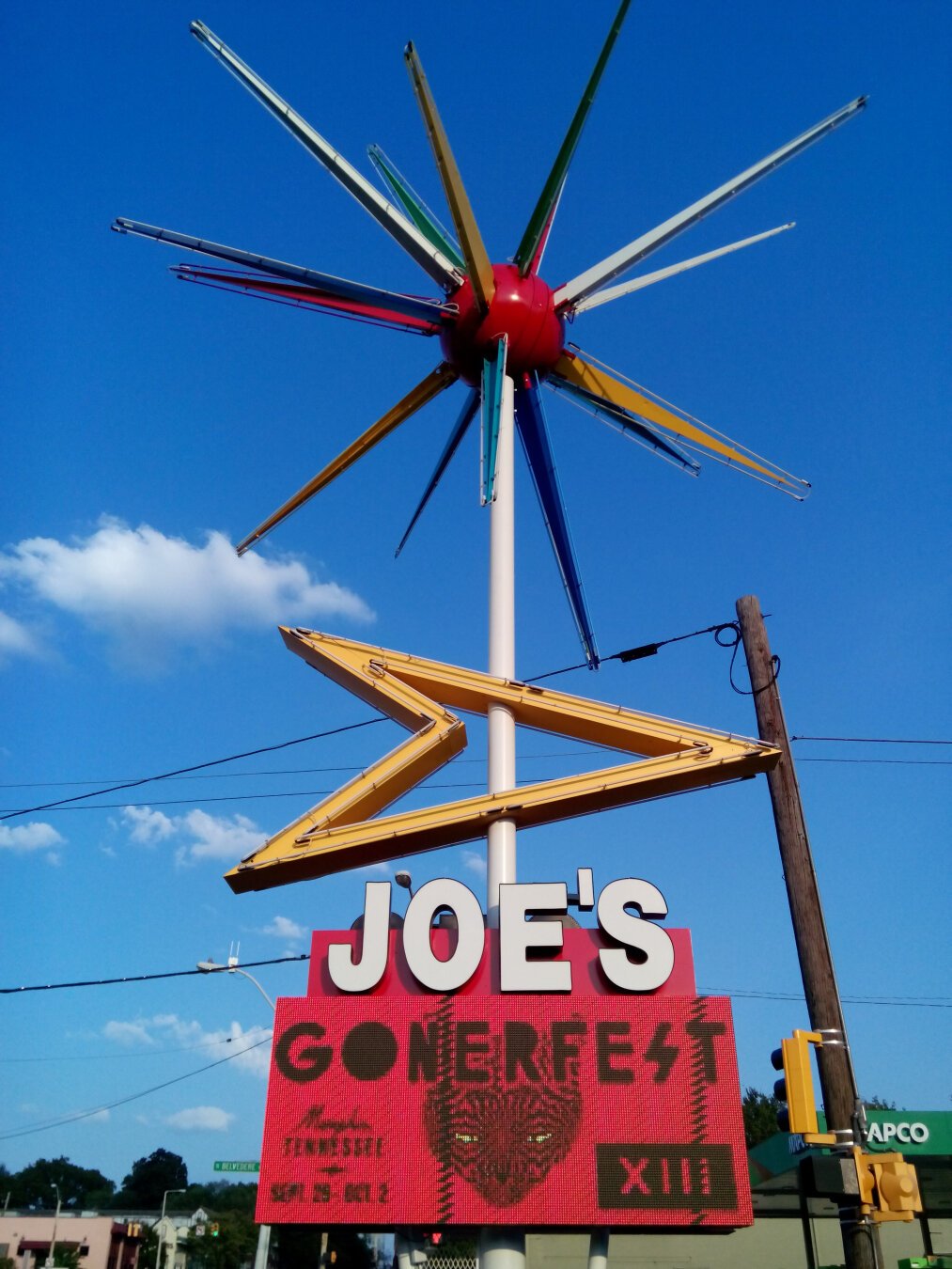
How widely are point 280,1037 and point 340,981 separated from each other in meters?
0.93

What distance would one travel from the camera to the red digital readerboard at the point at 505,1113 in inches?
470

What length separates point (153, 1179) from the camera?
513ft

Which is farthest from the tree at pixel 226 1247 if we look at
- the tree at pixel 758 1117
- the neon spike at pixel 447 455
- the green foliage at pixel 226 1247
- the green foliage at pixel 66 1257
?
the neon spike at pixel 447 455

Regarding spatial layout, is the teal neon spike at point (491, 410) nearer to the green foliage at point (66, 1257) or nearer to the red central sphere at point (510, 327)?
the red central sphere at point (510, 327)

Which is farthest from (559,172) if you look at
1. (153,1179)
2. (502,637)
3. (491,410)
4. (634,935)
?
(153,1179)

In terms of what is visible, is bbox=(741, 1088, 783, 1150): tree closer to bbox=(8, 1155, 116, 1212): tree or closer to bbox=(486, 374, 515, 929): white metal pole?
bbox=(486, 374, 515, 929): white metal pole

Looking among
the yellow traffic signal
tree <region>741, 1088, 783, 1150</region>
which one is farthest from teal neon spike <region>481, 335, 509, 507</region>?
tree <region>741, 1088, 783, 1150</region>

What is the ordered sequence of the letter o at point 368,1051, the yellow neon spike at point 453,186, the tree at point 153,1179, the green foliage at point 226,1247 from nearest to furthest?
the letter o at point 368,1051 < the yellow neon spike at point 453,186 < the green foliage at point 226,1247 < the tree at point 153,1179

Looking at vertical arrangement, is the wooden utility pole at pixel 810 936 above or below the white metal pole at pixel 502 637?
below

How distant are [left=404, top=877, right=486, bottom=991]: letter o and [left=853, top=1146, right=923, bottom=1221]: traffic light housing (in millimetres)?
4737

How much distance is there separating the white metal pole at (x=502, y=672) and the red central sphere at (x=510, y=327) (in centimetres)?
63

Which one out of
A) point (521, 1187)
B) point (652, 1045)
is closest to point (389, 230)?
point (652, 1045)

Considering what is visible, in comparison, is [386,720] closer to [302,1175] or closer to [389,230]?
[302,1175]

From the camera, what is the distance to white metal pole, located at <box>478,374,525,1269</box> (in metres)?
12.5
